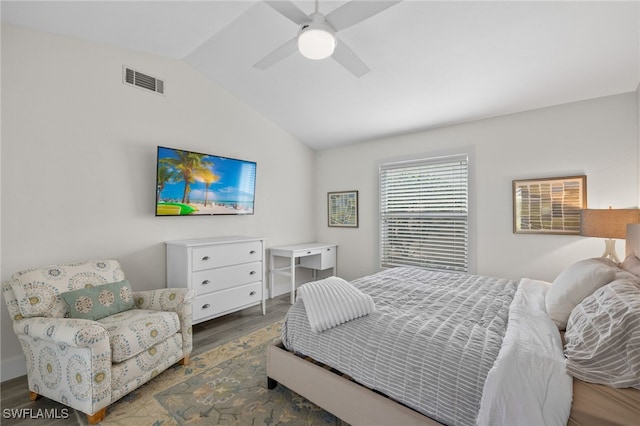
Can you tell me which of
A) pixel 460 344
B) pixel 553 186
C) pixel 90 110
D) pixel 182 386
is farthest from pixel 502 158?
pixel 90 110

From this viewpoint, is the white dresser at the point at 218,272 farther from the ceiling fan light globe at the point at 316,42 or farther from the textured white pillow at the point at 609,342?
the textured white pillow at the point at 609,342

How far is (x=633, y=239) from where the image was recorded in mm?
1884

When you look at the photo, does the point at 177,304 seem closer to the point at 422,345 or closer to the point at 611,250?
the point at 422,345

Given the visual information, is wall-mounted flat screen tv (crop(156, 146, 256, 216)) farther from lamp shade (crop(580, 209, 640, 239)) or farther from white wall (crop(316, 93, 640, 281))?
lamp shade (crop(580, 209, 640, 239))

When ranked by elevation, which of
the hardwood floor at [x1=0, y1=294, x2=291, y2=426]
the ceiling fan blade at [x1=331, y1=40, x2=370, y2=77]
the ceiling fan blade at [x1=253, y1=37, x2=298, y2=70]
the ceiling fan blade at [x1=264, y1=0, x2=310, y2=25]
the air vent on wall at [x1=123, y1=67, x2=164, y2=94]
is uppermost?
the air vent on wall at [x1=123, y1=67, x2=164, y2=94]

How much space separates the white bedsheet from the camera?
0.98 meters

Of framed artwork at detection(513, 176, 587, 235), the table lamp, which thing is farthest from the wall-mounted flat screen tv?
the table lamp

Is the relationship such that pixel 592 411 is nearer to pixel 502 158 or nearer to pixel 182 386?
pixel 182 386

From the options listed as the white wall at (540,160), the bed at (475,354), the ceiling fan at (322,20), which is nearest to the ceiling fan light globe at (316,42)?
the ceiling fan at (322,20)

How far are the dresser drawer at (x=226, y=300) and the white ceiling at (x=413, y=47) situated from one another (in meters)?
2.34

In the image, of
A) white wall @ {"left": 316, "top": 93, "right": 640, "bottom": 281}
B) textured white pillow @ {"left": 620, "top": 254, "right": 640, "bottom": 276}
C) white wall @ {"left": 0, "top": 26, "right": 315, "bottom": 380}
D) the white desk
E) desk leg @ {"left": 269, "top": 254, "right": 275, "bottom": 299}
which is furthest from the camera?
desk leg @ {"left": 269, "top": 254, "right": 275, "bottom": 299}

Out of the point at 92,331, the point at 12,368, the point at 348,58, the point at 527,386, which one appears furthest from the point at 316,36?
the point at 12,368

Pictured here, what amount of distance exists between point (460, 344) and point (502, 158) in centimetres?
260

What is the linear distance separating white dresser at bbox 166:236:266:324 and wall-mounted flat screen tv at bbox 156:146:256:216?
16.9 inches
